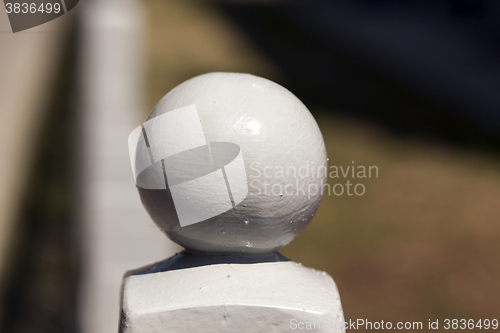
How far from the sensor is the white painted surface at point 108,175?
454cm

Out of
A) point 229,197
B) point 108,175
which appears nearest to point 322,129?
point 108,175

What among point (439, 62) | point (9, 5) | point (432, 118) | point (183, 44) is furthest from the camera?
point (439, 62)

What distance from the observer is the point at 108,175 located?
5.78 metres

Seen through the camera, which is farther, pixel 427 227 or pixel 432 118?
pixel 432 118

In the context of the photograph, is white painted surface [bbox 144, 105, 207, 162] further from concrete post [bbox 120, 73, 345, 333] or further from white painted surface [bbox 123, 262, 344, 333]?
white painted surface [bbox 123, 262, 344, 333]

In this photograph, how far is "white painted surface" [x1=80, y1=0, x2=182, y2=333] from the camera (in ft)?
14.9

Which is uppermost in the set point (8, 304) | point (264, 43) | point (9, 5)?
point (9, 5)

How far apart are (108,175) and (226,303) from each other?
4.49 meters

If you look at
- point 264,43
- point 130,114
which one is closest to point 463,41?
point 264,43

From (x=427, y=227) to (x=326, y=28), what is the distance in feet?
20.5

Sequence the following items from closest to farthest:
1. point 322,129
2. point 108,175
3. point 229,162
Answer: point 229,162 → point 108,175 → point 322,129

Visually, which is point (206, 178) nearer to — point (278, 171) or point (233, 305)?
point (278, 171)

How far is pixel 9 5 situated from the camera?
337 inches

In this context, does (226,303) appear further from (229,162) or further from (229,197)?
(229,162)
